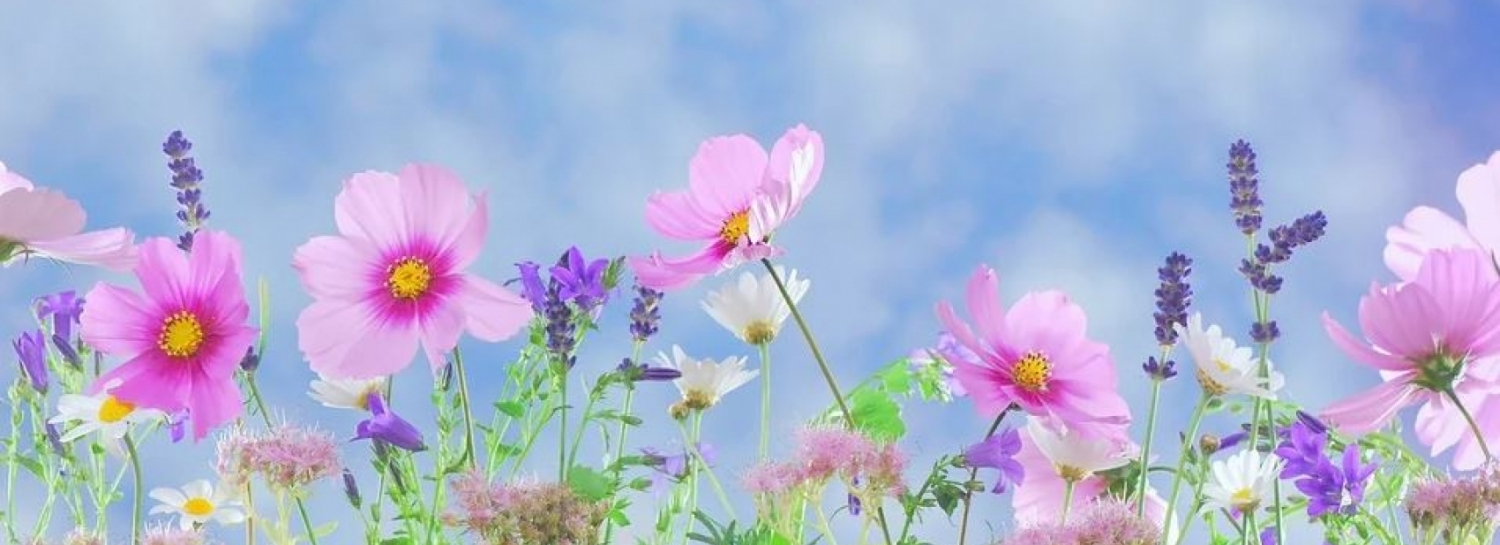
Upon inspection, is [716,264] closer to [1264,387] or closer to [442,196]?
[442,196]

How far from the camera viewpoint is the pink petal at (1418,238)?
4.14 feet

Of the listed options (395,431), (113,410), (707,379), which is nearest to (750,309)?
(707,379)

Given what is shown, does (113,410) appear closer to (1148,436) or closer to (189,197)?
(189,197)

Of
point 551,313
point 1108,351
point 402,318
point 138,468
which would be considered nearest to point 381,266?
point 402,318

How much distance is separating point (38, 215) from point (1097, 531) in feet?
2.16

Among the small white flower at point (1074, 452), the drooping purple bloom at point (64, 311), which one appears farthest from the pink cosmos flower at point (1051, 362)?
the drooping purple bloom at point (64, 311)

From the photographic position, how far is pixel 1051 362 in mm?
1211

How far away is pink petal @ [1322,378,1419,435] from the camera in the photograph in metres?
1.21

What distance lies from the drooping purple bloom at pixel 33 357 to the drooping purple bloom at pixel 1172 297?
998 millimetres

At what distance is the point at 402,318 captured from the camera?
1.13 meters

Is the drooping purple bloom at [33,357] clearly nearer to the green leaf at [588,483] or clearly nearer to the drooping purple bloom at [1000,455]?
the green leaf at [588,483]

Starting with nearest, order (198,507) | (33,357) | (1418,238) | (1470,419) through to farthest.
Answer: (1470,419)
(1418,238)
(198,507)
(33,357)

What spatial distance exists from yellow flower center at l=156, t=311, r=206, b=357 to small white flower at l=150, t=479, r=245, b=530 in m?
0.31

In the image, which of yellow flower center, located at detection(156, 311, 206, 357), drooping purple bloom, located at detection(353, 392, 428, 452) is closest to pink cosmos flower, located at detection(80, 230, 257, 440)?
yellow flower center, located at detection(156, 311, 206, 357)
